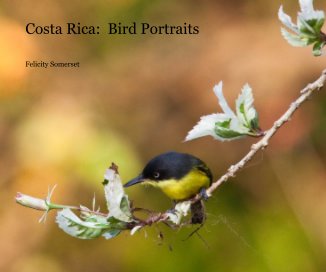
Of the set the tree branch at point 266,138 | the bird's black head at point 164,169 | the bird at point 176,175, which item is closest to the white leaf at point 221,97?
the tree branch at point 266,138

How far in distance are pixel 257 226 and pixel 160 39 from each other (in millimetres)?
2142

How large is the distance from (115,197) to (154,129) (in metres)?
5.01

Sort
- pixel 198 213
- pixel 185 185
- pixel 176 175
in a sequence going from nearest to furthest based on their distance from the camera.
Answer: pixel 198 213 < pixel 185 185 < pixel 176 175

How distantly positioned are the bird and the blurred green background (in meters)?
2.78

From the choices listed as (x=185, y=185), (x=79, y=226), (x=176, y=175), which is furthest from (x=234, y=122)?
(x=176, y=175)

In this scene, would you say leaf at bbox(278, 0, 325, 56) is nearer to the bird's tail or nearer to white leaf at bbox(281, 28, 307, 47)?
white leaf at bbox(281, 28, 307, 47)

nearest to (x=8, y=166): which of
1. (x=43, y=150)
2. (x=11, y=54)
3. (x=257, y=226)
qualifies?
(x=43, y=150)

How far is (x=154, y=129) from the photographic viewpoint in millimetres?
7285

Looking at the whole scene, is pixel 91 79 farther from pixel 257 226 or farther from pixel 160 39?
pixel 257 226

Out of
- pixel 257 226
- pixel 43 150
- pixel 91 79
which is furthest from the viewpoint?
pixel 91 79

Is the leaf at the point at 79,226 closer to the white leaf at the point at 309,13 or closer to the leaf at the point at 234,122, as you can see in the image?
the leaf at the point at 234,122

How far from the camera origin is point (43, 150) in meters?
6.44

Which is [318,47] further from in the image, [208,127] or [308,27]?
[208,127]

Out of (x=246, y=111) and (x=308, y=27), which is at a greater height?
(x=308, y=27)
